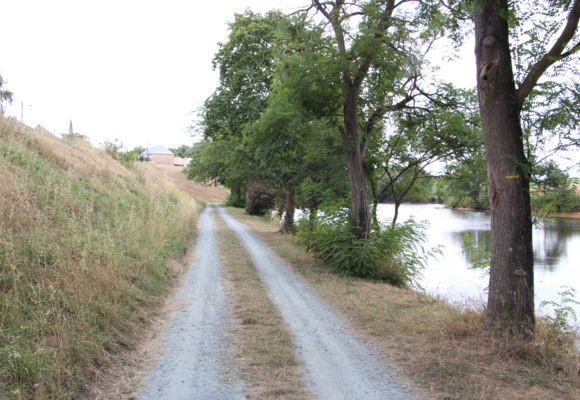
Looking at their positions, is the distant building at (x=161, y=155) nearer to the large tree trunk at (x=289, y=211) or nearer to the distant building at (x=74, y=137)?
the distant building at (x=74, y=137)

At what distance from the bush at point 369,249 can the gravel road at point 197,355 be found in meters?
3.60

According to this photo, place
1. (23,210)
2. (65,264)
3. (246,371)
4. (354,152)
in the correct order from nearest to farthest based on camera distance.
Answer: (246,371) → (65,264) → (23,210) → (354,152)

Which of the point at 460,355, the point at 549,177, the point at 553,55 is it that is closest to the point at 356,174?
the point at 549,177

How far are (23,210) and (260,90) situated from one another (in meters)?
12.7

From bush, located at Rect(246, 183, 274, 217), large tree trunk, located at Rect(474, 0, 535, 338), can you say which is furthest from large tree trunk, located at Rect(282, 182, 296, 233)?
large tree trunk, located at Rect(474, 0, 535, 338)

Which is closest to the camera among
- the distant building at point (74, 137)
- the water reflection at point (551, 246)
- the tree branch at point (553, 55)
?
the tree branch at point (553, 55)

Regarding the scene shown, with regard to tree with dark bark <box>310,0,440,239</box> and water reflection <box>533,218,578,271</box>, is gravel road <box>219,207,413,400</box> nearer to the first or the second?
tree with dark bark <box>310,0,440,239</box>

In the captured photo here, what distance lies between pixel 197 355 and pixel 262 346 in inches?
29.1

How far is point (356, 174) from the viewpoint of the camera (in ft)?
36.2

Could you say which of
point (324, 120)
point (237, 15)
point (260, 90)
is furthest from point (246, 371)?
point (237, 15)

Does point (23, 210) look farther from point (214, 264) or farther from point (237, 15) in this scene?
point (237, 15)

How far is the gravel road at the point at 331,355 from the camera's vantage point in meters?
3.99

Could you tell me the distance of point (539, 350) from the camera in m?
4.67

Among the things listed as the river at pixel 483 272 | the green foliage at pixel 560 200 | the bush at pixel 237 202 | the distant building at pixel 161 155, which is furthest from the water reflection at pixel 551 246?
the distant building at pixel 161 155
